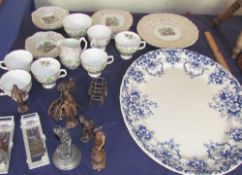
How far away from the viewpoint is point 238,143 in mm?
695

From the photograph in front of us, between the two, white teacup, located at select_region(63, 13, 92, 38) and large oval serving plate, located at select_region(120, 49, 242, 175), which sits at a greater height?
white teacup, located at select_region(63, 13, 92, 38)

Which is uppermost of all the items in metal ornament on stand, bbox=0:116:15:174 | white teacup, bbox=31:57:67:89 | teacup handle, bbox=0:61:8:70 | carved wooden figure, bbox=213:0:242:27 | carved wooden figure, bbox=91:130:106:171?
carved wooden figure, bbox=213:0:242:27

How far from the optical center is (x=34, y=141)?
25.7 inches

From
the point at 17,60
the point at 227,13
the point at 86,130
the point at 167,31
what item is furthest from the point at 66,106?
the point at 227,13

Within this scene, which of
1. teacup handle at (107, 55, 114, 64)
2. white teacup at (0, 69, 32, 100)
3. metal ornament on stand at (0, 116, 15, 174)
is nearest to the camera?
metal ornament on stand at (0, 116, 15, 174)

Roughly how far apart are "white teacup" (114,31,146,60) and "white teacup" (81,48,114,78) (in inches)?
1.6

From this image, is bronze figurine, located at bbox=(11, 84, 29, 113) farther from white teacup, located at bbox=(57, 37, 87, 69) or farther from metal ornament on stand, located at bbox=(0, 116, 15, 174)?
white teacup, located at bbox=(57, 37, 87, 69)

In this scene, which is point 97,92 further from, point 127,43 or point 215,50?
point 215,50

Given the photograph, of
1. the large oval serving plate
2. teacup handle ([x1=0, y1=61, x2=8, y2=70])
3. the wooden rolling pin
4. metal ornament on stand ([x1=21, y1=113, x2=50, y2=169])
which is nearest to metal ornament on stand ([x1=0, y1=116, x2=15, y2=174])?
metal ornament on stand ([x1=21, y1=113, x2=50, y2=169])

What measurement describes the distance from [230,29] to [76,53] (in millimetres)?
524

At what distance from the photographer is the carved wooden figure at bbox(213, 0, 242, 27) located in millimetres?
930

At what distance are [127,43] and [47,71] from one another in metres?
0.23

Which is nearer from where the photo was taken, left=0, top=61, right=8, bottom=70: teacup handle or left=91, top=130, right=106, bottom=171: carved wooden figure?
left=91, top=130, right=106, bottom=171: carved wooden figure

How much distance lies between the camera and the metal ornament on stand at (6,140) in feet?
2.00
